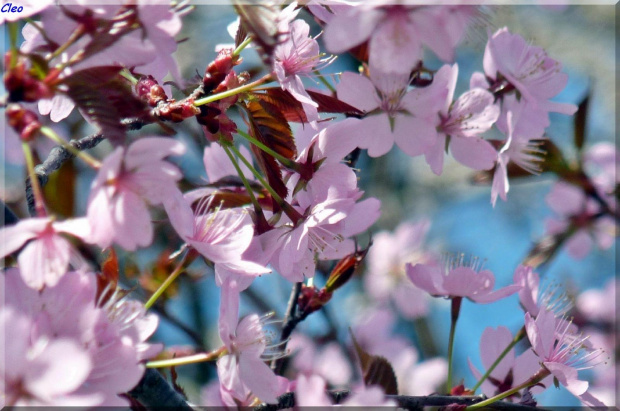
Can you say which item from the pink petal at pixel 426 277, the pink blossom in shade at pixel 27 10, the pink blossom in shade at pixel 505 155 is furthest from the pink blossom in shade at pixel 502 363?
the pink blossom in shade at pixel 27 10

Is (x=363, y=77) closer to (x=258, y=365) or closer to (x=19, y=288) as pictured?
(x=258, y=365)

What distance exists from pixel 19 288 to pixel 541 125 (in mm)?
940

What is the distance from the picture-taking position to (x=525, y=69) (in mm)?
1185

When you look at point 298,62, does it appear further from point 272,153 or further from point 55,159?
point 55,159

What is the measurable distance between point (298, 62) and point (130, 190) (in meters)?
0.40

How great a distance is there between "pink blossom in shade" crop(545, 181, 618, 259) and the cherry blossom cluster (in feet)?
4.45

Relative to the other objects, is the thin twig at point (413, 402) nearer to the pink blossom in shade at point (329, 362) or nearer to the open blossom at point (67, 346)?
the open blossom at point (67, 346)

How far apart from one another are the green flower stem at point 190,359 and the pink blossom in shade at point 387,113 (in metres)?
0.37

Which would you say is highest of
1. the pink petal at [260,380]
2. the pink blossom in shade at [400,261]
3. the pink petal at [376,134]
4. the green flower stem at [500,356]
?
the pink petal at [376,134]


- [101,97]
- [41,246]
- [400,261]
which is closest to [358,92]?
[101,97]

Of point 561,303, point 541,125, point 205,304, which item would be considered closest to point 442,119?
point 541,125

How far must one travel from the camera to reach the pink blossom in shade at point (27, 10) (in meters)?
0.73

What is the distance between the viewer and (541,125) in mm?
1170

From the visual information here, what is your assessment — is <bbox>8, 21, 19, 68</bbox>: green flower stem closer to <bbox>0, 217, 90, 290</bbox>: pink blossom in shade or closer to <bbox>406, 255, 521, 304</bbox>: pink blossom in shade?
<bbox>0, 217, 90, 290</bbox>: pink blossom in shade
